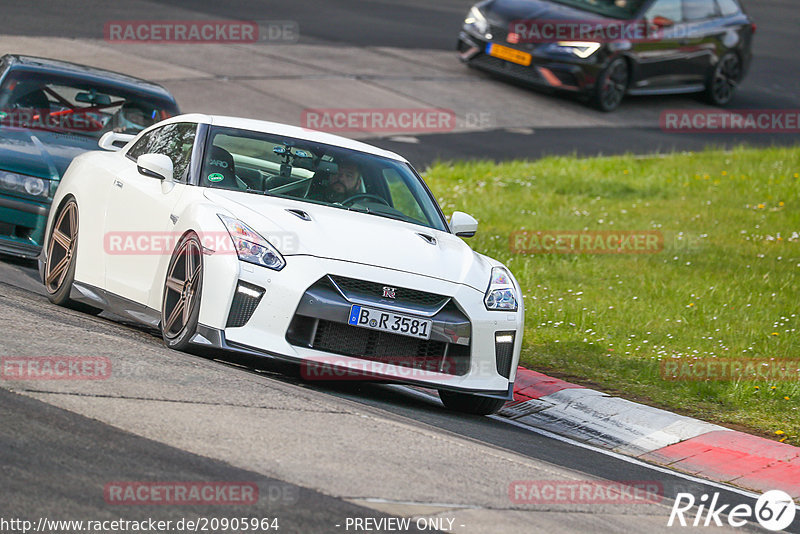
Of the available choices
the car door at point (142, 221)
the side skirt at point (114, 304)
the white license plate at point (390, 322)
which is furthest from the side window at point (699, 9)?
the white license plate at point (390, 322)

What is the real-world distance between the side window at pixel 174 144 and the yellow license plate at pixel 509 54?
12827mm

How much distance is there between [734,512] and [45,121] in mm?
7026

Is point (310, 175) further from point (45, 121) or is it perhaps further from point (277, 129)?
point (45, 121)

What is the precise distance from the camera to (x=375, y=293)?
6988mm

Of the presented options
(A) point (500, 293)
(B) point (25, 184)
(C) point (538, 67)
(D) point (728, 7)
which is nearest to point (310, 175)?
(A) point (500, 293)

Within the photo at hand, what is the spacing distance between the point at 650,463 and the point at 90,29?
16113 mm

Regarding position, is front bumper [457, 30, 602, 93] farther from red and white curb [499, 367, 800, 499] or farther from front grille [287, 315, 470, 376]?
front grille [287, 315, 470, 376]

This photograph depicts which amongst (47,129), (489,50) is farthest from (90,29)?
(47,129)

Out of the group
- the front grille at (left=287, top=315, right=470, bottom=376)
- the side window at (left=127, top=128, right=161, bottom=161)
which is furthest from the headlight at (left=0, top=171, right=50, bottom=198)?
the front grille at (left=287, top=315, right=470, bottom=376)

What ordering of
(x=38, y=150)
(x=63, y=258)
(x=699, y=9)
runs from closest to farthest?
(x=63, y=258), (x=38, y=150), (x=699, y=9)

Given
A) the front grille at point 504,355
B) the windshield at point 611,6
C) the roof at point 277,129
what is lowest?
the front grille at point 504,355

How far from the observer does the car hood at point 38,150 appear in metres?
9.97

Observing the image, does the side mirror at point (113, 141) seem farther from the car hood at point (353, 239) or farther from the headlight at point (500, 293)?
the headlight at point (500, 293)

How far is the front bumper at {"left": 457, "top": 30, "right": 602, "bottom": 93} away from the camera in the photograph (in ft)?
68.4
